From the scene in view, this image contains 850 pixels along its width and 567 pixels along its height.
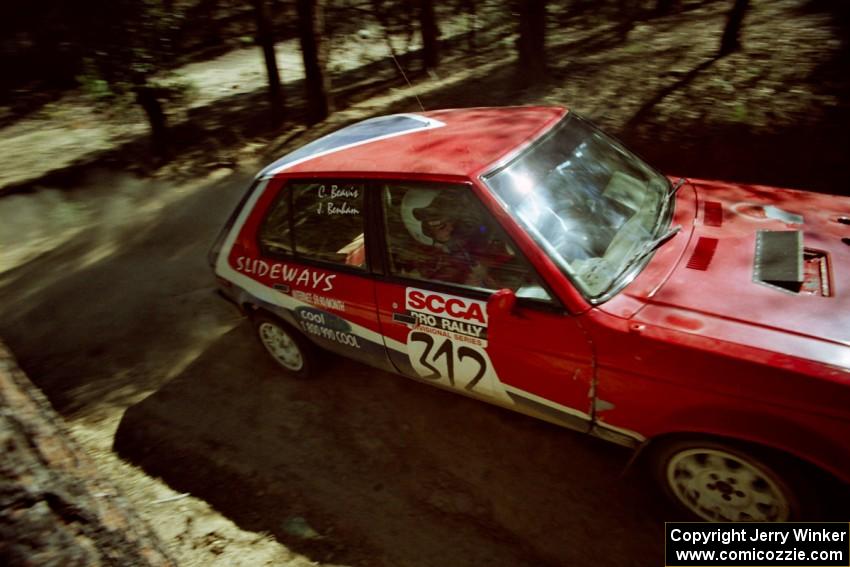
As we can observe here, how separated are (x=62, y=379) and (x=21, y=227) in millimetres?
4231

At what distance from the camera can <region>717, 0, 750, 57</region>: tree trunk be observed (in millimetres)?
7703

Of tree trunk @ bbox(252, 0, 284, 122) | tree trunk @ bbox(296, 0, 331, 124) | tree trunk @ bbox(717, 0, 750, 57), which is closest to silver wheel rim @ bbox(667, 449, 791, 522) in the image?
tree trunk @ bbox(717, 0, 750, 57)

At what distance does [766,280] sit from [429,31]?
10366 mm

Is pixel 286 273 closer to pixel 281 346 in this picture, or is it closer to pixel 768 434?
pixel 281 346

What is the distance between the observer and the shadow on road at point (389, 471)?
8.96 feet

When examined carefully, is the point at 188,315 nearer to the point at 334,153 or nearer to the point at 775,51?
the point at 334,153

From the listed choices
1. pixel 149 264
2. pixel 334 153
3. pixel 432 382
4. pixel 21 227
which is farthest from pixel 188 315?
pixel 21 227

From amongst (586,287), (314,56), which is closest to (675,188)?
(586,287)

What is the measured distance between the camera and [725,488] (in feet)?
7.91

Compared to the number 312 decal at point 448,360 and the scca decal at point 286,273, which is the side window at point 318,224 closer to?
the scca decal at point 286,273

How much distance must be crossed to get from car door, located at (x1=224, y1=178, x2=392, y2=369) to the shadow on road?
0.52 meters

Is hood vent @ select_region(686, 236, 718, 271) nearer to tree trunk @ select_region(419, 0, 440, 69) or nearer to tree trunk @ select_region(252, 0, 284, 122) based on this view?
tree trunk @ select_region(252, 0, 284, 122)

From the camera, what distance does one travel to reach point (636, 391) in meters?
2.37

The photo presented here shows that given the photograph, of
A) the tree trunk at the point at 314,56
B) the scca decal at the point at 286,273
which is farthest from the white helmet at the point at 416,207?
Answer: the tree trunk at the point at 314,56
